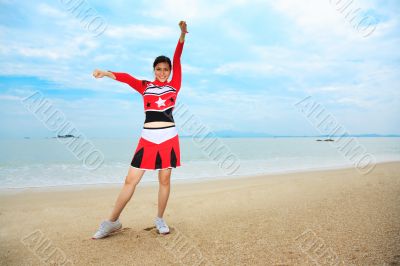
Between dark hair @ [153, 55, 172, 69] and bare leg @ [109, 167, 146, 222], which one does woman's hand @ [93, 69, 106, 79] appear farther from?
bare leg @ [109, 167, 146, 222]

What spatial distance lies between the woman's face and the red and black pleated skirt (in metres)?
0.59

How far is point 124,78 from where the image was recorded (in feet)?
11.0

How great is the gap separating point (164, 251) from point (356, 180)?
17.3ft

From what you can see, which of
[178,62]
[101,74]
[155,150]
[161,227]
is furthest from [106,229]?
[178,62]

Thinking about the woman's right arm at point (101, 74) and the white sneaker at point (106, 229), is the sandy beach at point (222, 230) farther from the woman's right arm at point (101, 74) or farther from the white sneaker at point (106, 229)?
the woman's right arm at point (101, 74)

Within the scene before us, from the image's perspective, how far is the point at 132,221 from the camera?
409 cm

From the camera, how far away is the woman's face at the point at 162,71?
3475 mm

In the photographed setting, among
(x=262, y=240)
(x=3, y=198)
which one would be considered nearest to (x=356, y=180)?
(x=262, y=240)

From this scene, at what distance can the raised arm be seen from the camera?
11.6 ft

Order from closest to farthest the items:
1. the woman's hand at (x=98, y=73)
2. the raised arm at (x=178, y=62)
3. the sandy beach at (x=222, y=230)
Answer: the sandy beach at (x=222, y=230) → the woman's hand at (x=98, y=73) → the raised arm at (x=178, y=62)

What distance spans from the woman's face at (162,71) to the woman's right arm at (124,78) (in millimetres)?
207

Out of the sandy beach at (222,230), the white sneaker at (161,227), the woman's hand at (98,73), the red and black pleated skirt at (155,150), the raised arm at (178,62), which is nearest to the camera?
the sandy beach at (222,230)

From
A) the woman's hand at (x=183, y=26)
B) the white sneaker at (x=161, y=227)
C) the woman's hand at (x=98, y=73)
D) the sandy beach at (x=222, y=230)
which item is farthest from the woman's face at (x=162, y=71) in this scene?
the sandy beach at (x=222, y=230)

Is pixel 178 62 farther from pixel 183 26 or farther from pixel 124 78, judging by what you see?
pixel 124 78
